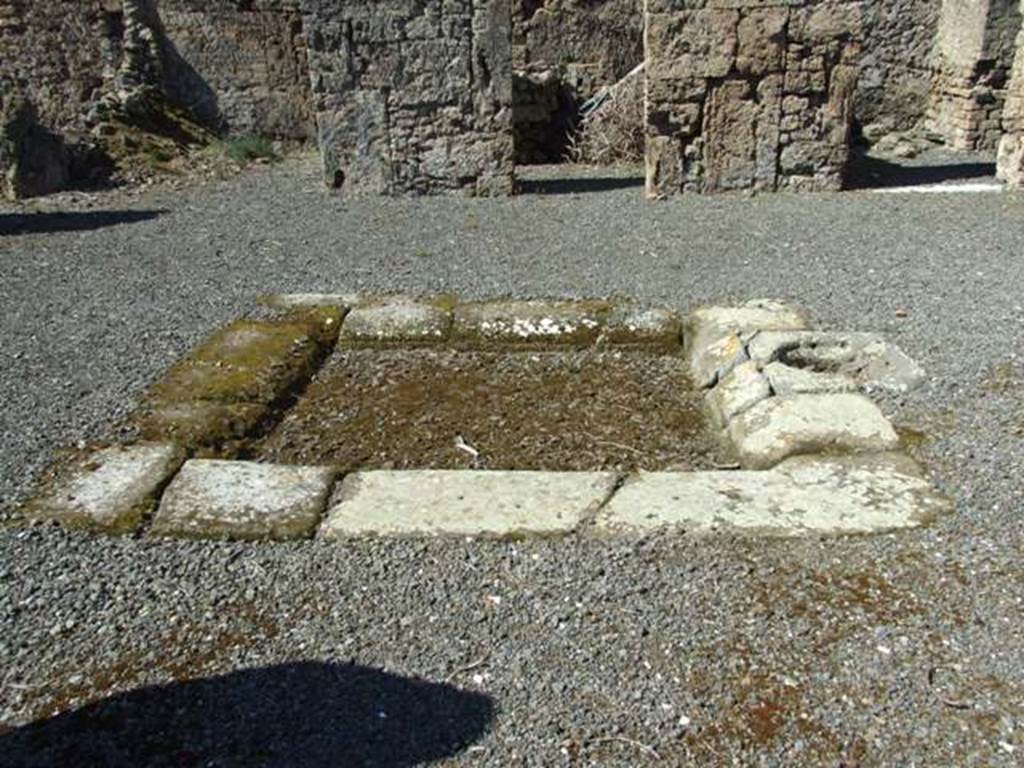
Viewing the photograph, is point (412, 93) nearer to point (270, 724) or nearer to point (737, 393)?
point (737, 393)

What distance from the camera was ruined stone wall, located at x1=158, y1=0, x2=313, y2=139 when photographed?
41.6 ft

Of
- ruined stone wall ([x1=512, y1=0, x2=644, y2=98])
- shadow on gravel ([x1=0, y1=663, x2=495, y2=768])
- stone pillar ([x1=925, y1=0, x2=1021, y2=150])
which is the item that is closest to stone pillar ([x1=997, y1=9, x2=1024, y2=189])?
stone pillar ([x1=925, y1=0, x2=1021, y2=150])

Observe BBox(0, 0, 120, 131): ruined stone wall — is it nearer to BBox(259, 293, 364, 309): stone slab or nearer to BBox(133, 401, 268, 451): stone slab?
BBox(259, 293, 364, 309): stone slab

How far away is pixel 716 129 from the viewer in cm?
945

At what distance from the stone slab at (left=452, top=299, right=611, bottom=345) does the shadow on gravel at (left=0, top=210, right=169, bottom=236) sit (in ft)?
15.9

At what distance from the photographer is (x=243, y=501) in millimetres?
3721

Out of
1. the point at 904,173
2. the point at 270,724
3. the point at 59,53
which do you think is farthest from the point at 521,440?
the point at 59,53

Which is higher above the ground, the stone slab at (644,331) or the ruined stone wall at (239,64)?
the ruined stone wall at (239,64)

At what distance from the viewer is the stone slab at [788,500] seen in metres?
3.49

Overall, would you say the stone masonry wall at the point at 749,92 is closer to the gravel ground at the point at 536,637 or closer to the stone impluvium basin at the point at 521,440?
the stone impluvium basin at the point at 521,440

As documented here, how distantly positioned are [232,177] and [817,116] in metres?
6.88

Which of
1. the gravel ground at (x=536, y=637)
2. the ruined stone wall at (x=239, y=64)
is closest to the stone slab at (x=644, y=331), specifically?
the gravel ground at (x=536, y=637)

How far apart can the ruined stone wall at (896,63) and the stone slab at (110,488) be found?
11.7 m

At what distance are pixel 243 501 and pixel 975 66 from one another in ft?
38.3
